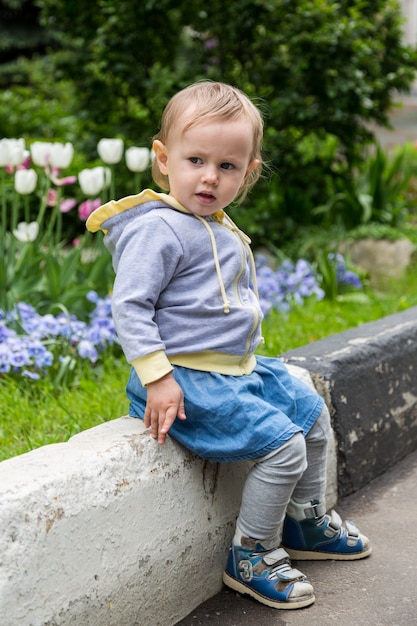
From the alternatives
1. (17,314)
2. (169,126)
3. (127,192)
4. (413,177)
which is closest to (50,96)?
(413,177)

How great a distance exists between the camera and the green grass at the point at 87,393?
2607 mm

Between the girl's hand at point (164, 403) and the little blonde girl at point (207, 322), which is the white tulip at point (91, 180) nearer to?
the little blonde girl at point (207, 322)

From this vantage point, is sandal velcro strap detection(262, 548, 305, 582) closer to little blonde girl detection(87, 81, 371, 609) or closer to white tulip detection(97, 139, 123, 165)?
little blonde girl detection(87, 81, 371, 609)

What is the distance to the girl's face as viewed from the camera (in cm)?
200

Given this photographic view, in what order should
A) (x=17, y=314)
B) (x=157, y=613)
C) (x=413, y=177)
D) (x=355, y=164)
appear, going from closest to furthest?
(x=157, y=613)
(x=17, y=314)
(x=355, y=164)
(x=413, y=177)

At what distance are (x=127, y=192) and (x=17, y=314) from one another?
2207mm

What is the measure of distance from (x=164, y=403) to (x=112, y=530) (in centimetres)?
31

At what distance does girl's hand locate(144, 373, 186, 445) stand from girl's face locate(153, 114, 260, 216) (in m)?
0.45

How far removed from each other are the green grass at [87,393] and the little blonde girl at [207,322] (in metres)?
0.54

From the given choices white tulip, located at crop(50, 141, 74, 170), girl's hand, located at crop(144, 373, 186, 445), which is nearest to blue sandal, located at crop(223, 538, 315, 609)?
girl's hand, located at crop(144, 373, 186, 445)

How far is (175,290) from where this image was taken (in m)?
2.04

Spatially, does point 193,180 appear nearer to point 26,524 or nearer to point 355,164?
point 26,524

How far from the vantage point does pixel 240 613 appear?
209 cm

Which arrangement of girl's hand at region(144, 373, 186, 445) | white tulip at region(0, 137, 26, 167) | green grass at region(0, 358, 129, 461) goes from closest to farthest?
1. girl's hand at region(144, 373, 186, 445)
2. green grass at region(0, 358, 129, 461)
3. white tulip at region(0, 137, 26, 167)
